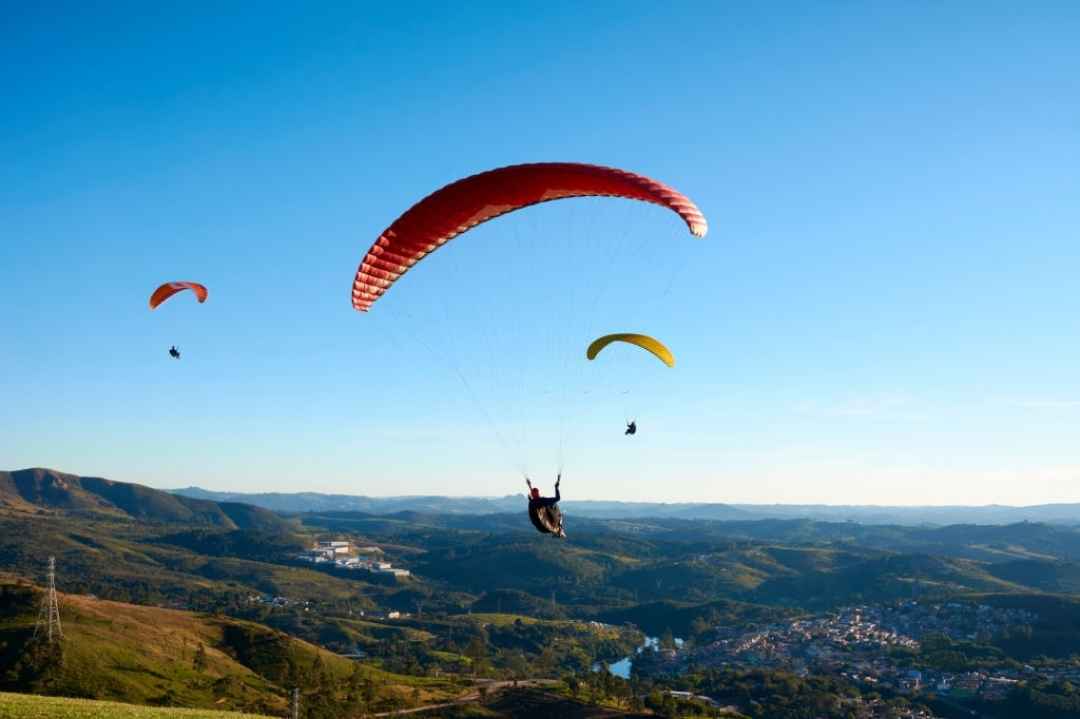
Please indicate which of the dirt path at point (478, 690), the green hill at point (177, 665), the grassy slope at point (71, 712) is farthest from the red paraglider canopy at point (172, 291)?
the dirt path at point (478, 690)

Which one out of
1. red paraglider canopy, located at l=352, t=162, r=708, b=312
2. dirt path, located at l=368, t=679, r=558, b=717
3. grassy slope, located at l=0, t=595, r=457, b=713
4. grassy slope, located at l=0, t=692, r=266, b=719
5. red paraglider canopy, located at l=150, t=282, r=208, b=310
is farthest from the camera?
dirt path, located at l=368, t=679, r=558, b=717

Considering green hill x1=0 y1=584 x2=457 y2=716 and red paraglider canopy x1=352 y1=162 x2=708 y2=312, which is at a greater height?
red paraglider canopy x1=352 y1=162 x2=708 y2=312

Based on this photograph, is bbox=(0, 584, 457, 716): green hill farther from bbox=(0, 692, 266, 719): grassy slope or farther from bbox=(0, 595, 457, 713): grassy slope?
bbox=(0, 692, 266, 719): grassy slope

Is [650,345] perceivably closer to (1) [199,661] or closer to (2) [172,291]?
(2) [172,291]

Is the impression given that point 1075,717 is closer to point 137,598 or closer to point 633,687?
point 633,687

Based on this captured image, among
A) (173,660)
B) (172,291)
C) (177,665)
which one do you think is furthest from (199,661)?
(172,291)

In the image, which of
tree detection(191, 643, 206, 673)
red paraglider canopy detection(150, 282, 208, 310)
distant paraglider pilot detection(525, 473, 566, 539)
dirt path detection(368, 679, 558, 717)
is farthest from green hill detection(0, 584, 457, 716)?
distant paraglider pilot detection(525, 473, 566, 539)

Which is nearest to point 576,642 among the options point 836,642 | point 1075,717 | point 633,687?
point 836,642
